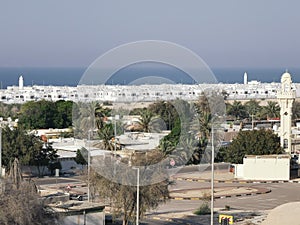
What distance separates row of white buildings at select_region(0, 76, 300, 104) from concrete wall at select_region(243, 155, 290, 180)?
1748cm

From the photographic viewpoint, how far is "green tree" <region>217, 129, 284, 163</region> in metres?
53.9

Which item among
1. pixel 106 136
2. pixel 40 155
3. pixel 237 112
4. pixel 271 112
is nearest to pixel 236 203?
pixel 106 136

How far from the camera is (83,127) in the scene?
47.5m

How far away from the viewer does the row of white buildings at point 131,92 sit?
8688 cm

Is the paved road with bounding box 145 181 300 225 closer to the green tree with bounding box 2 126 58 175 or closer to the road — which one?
the road

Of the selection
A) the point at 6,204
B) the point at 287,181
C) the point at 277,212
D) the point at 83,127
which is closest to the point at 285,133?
the point at 287,181

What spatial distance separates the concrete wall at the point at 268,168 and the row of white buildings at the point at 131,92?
1748cm

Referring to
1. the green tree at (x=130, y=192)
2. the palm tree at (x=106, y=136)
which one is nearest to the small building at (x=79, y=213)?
the green tree at (x=130, y=192)

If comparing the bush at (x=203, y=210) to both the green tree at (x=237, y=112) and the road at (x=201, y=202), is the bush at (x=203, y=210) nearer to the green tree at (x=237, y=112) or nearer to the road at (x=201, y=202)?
the road at (x=201, y=202)

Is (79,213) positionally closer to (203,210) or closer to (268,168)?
(203,210)

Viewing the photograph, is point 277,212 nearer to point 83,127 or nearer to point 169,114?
point 83,127

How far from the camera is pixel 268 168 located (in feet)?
171

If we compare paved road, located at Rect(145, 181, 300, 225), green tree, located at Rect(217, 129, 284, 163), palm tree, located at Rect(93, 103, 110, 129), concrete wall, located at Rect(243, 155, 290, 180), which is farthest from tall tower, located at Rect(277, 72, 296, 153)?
palm tree, located at Rect(93, 103, 110, 129)

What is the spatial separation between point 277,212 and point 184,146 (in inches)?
885
